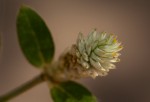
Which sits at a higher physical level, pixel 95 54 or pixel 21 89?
pixel 95 54

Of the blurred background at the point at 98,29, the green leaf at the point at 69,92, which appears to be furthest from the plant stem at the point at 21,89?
the blurred background at the point at 98,29

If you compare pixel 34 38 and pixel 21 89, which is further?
pixel 34 38

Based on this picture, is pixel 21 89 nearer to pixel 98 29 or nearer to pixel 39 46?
pixel 39 46

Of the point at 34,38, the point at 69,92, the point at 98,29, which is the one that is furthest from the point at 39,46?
the point at 98,29

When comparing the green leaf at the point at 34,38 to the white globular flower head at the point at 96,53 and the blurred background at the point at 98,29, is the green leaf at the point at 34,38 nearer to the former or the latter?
the white globular flower head at the point at 96,53

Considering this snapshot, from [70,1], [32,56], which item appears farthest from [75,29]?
[32,56]

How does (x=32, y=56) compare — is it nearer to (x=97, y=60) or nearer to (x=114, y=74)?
(x=97, y=60)

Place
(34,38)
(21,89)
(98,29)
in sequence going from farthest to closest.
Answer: (98,29) → (34,38) → (21,89)
